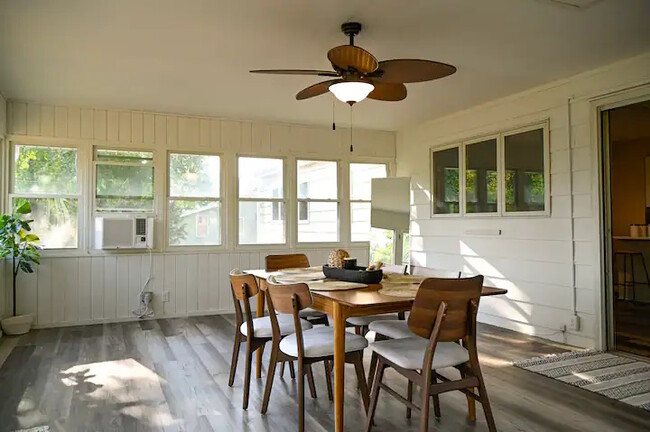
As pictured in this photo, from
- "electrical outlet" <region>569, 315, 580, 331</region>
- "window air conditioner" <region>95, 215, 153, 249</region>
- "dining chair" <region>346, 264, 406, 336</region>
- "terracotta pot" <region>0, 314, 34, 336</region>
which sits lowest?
"terracotta pot" <region>0, 314, 34, 336</region>

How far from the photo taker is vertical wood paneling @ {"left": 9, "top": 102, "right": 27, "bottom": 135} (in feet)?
16.8

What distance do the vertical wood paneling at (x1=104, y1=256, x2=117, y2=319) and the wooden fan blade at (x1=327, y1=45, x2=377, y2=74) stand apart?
4.02 m

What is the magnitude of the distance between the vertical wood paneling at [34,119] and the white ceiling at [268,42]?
0.68 ft

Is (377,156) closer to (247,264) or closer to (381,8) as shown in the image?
(247,264)

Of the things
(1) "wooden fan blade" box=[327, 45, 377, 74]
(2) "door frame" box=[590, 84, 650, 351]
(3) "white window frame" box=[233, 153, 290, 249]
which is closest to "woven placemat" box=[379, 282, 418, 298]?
(1) "wooden fan blade" box=[327, 45, 377, 74]

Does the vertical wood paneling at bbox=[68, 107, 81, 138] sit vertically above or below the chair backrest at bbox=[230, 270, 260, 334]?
above

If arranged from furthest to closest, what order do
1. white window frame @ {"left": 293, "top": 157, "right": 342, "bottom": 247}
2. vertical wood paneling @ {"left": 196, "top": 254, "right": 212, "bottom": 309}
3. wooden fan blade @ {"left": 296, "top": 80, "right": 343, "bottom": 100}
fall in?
white window frame @ {"left": 293, "top": 157, "right": 342, "bottom": 247}, vertical wood paneling @ {"left": 196, "top": 254, "right": 212, "bottom": 309}, wooden fan blade @ {"left": 296, "top": 80, "right": 343, "bottom": 100}

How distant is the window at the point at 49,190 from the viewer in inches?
205

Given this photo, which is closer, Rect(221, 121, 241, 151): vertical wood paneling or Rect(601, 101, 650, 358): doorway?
Rect(601, 101, 650, 358): doorway

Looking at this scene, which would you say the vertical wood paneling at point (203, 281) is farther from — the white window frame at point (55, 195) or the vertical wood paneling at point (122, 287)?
the white window frame at point (55, 195)

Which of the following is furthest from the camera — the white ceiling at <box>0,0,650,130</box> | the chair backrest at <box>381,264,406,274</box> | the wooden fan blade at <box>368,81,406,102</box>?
the chair backrest at <box>381,264,406,274</box>

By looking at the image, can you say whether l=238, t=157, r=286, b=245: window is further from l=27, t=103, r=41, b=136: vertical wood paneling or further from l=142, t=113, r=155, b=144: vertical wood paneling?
l=27, t=103, r=41, b=136: vertical wood paneling

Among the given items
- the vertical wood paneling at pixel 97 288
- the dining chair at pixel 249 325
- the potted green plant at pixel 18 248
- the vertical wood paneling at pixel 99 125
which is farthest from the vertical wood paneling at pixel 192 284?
the dining chair at pixel 249 325

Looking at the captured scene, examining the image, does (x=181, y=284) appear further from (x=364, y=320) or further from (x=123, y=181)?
(x=364, y=320)
